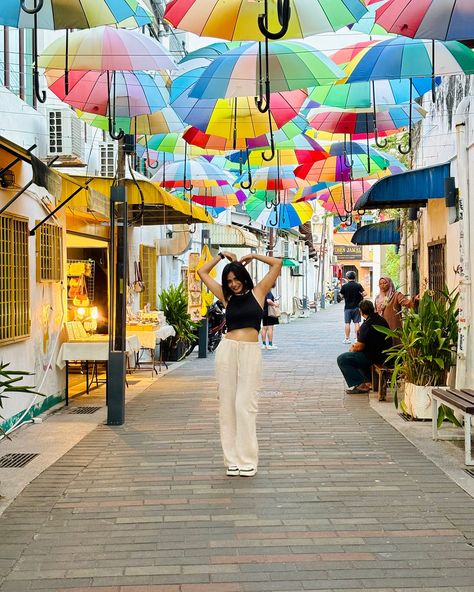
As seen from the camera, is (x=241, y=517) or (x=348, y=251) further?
(x=348, y=251)

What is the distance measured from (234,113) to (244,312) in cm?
583

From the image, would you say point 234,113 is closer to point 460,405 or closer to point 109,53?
point 109,53

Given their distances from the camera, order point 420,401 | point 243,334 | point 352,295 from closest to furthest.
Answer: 1. point 243,334
2. point 420,401
3. point 352,295

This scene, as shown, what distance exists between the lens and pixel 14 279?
32.8ft

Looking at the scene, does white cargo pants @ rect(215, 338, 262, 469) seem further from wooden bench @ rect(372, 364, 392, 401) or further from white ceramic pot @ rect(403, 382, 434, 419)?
wooden bench @ rect(372, 364, 392, 401)

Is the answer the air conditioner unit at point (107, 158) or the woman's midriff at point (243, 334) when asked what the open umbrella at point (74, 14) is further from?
the air conditioner unit at point (107, 158)

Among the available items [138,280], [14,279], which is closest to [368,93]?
[14,279]

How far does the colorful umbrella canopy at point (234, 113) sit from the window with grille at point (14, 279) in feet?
9.98

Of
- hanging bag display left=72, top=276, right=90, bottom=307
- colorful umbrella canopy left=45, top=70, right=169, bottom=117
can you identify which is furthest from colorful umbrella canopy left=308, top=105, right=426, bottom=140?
hanging bag display left=72, top=276, right=90, bottom=307

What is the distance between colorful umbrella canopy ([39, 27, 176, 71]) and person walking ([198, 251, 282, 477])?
11.4 ft

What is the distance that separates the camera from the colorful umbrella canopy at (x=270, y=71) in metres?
9.84

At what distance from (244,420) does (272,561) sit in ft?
7.65

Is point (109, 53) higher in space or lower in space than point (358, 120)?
higher

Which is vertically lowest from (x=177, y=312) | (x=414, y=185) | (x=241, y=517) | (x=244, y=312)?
(x=241, y=517)
